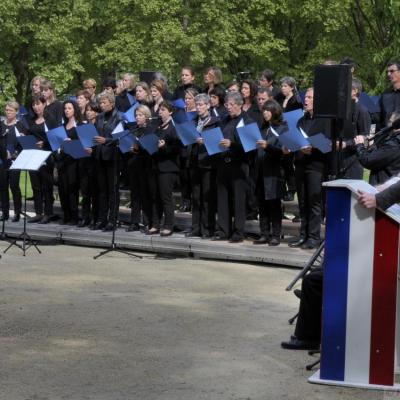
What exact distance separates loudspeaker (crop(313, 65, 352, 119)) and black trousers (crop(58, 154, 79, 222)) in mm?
6080

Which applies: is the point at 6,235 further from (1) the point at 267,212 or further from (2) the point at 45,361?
(2) the point at 45,361

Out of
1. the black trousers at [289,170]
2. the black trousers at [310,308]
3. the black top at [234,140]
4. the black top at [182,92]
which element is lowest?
the black trousers at [310,308]

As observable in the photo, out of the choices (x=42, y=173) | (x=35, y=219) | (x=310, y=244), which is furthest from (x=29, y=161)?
(x=310, y=244)

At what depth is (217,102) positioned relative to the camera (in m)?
15.3

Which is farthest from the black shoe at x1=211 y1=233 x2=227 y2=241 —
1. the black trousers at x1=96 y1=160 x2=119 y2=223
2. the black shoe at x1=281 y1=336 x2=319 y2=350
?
the black shoe at x1=281 y1=336 x2=319 y2=350

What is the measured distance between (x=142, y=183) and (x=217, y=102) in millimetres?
1648

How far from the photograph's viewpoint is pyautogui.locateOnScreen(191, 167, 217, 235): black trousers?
587 inches

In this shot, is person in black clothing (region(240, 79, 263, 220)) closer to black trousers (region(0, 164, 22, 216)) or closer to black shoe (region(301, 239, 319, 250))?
black shoe (region(301, 239, 319, 250))

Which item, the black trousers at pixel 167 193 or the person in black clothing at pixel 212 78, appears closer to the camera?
the black trousers at pixel 167 193

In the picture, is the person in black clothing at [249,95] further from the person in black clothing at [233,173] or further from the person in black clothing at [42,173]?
the person in black clothing at [42,173]

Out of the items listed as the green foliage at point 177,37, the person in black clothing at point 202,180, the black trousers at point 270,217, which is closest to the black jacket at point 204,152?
the person in black clothing at point 202,180

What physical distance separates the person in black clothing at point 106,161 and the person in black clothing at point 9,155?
1613 millimetres

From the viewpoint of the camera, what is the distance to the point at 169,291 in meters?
11.7

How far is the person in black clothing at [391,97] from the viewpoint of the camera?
1412cm
